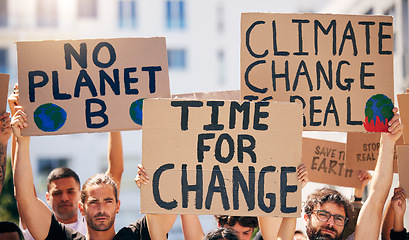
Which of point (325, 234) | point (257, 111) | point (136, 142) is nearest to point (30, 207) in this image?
point (257, 111)

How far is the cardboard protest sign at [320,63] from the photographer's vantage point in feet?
15.7

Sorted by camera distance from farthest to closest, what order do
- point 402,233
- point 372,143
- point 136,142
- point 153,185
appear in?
1. point 136,142
2. point 372,143
3. point 402,233
4. point 153,185

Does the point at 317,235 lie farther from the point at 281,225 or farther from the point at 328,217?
the point at 281,225

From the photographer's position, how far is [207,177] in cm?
430

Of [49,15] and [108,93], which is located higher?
[49,15]

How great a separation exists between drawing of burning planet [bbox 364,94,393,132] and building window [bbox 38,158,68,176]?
32487 millimetres

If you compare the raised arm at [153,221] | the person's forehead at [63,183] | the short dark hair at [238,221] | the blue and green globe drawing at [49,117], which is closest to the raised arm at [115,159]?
the person's forehead at [63,183]

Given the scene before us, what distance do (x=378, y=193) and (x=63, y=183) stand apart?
2.30m

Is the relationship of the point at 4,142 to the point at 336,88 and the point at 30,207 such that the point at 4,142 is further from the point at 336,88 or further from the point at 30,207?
the point at 336,88

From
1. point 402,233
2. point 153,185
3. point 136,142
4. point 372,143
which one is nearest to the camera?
point 153,185

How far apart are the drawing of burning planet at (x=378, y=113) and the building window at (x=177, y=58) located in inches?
1260

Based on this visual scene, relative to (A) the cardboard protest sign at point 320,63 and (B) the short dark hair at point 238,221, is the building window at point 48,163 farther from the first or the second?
(A) the cardboard protest sign at point 320,63

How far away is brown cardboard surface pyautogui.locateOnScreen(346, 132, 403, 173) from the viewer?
5.70 m

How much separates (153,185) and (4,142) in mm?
1287
